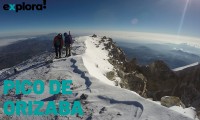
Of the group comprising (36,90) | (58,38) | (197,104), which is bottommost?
(197,104)

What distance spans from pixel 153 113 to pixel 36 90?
8.42 meters

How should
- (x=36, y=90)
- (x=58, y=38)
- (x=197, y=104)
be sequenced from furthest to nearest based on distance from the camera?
(x=197, y=104) → (x=58, y=38) → (x=36, y=90)

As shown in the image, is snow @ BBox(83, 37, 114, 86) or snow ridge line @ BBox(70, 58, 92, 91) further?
snow @ BBox(83, 37, 114, 86)

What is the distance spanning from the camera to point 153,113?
31.3 ft

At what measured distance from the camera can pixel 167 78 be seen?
53031 mm

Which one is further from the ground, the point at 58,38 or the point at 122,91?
the point at 58,38

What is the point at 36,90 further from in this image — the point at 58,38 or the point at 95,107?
the point at 58,38

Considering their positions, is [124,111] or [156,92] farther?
[156,92]

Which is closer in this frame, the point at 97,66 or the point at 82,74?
the point at 82,74

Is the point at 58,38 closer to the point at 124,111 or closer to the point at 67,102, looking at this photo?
the point at 67,102

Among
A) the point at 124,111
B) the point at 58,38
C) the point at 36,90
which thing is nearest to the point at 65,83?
the point at 36,90

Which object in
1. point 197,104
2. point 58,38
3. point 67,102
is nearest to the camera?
point 67,102

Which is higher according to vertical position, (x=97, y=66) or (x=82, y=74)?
(x=82, y=74)

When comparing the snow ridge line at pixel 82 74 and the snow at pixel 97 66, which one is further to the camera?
the snow at pixel 97 66
